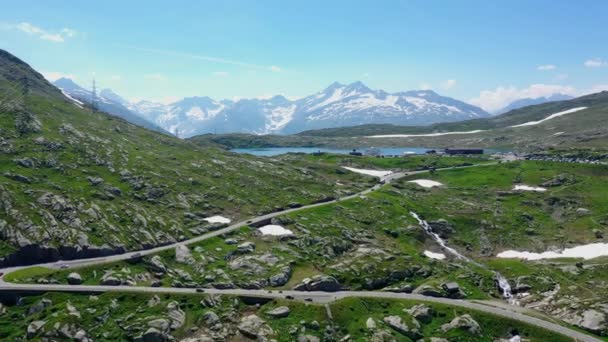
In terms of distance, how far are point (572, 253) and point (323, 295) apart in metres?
81.7

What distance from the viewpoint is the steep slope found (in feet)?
376

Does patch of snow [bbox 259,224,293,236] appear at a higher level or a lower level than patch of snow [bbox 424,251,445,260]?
higher

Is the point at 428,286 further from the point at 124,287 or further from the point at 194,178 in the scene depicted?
the point at 194,178

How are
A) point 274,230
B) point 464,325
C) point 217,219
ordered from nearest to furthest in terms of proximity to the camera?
point 464,325 → point 274,230 → point 217,219

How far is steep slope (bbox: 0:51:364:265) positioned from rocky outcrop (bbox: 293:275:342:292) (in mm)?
41588

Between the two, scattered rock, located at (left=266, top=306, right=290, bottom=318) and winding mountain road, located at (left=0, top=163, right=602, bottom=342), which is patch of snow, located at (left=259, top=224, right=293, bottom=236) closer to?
winding mountain road, located at (left=0, top=163, right=602, bottom=342)

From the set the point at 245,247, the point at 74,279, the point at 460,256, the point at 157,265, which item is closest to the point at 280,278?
the point at 245,247

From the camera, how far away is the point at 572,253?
133875 mm

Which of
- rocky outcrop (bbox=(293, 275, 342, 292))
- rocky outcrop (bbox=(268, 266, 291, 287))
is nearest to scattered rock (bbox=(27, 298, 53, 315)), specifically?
rocky outcrop (bbox=(268, 266, 291, 287))

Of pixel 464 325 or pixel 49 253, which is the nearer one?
pixel 464 325

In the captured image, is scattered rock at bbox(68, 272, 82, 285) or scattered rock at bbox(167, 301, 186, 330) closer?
scattered rock at bbox(167, 301, 186, 330)

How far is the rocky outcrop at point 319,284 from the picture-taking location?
10744 cm

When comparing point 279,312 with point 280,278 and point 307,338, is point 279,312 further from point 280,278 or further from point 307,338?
point 280,278

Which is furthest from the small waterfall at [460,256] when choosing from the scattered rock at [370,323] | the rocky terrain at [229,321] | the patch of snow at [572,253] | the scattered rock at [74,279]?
the scattered rock at [74,279]
